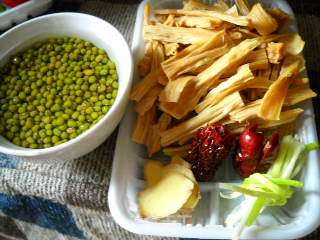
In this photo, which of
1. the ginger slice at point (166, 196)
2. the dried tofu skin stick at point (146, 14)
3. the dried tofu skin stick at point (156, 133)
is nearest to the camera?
the ginger slice at point (166, 196)

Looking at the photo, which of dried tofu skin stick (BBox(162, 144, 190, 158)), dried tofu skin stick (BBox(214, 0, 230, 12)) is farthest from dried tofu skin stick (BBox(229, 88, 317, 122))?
dried tofu skin stick (BBox(214, 0, 230, 12))

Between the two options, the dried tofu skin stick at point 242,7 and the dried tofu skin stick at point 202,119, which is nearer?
the dried tofu skin stick at point 202,119

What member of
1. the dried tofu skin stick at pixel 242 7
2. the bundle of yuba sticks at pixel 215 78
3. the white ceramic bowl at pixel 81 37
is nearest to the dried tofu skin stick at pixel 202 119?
the bundle of yuba sticks at pixel 215 78

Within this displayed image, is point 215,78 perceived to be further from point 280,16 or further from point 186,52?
point 280,16

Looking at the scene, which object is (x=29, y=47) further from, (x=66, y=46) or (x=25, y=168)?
(x=25, y=168)

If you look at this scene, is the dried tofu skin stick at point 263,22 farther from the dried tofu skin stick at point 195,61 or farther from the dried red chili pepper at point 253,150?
the dried red chili pepper at point 253,150

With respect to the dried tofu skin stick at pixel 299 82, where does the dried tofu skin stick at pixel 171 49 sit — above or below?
above
